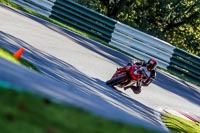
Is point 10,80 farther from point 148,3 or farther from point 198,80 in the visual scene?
point 148,3

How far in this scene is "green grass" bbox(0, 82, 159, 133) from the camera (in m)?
6.00

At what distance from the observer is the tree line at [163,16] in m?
30.5

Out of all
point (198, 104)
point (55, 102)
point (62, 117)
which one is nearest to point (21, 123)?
point (62, 117)

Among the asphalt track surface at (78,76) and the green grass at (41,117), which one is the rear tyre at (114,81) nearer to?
the asphalt track surface at (78,76)

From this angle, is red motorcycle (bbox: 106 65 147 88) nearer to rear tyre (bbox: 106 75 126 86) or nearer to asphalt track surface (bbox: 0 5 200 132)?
rear tyre (bbox: 106 75 126 86)

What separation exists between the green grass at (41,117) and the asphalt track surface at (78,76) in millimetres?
397

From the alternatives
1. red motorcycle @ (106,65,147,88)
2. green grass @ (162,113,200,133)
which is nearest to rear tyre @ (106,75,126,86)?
red motorcycle @ (106,65,147,88)

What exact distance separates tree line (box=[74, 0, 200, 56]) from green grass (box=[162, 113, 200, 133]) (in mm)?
15612

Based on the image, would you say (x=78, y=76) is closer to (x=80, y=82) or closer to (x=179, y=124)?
(x=80, y=82)

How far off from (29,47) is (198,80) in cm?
933

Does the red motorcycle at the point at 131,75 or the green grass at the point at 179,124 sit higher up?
the red motorcycle at the point at 131,75

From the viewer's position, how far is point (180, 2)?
30.8 meters

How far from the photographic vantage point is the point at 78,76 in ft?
42.7

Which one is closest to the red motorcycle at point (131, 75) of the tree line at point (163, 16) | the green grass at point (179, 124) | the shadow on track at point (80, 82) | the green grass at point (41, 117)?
the shadow on track at point (80, 82)
